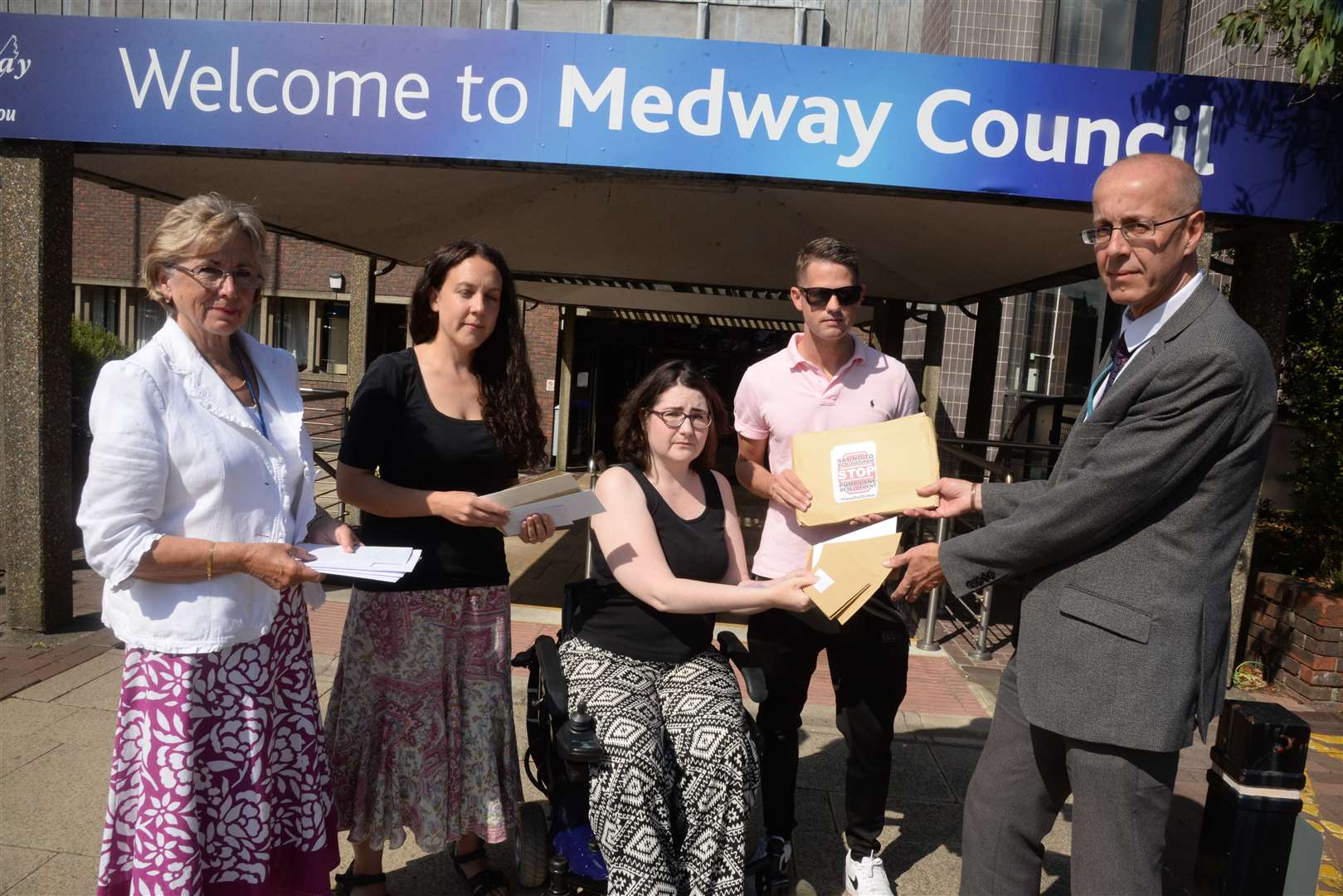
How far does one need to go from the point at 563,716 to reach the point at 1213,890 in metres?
1.68

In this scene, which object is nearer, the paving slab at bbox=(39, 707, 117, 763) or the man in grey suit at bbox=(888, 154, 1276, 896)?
the man in grey suit at bbox=(888, 154, 1276, 896)

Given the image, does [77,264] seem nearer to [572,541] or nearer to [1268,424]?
[572,541]

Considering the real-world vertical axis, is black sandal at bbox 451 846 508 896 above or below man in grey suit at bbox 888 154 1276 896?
below

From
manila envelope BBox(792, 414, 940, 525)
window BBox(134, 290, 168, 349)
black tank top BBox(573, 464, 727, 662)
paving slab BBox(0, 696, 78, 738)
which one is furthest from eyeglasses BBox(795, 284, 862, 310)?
window BBox(134, 290, 168, 349)

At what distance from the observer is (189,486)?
2072 millimetres

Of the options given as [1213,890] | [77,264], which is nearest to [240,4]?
[1213,890]

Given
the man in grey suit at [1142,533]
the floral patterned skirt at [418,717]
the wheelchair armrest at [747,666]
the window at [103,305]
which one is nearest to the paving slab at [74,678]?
the floral patterned skirt at [418,717]

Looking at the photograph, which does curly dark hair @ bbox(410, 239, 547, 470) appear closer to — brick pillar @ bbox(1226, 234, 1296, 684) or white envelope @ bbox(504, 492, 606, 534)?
white envelope @ bbox(504, 492, 606, 534)

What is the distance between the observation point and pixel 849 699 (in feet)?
9.87

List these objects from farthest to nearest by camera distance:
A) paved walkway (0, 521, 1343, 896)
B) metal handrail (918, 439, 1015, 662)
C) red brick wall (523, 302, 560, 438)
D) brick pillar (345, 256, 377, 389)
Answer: red brick wall (523, 302, 560, 438), brick pillar (345, 256, 377, 389), metal handrail (918, 439, 1015, 662), paved walkway (0, 521, 1343, 896)

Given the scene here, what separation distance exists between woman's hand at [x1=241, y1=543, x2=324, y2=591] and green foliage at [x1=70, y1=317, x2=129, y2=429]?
6.47m

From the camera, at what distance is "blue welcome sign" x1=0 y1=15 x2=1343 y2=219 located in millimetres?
4008

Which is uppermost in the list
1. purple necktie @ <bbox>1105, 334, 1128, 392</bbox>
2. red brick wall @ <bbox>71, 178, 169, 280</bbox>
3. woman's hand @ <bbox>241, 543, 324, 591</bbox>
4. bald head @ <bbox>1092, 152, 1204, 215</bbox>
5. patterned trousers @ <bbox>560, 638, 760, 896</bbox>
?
red brick wall @ <bbox>71, 178, 169, 280</bbox>

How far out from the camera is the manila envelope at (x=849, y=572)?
8.39 ft
